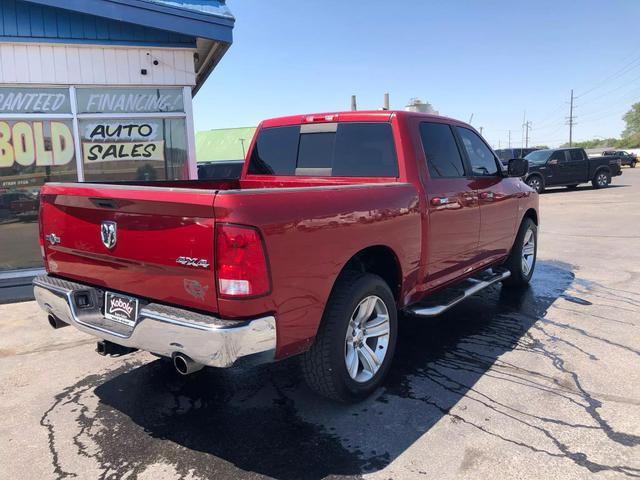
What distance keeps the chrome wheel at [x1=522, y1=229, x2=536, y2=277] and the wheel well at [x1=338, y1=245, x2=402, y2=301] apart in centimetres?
305

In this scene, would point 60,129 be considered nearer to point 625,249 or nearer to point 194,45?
point 194,45

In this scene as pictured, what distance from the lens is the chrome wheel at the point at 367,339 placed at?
3.37 m

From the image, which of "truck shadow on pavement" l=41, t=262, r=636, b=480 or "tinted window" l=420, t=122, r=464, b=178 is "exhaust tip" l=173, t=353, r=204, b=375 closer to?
"truck shadow on pavement" l=41, t=262, r=636, b=480

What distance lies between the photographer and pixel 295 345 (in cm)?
284

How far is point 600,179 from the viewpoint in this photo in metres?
22.7

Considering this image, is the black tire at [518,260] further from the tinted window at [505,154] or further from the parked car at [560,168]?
the tinted window at [505,154]

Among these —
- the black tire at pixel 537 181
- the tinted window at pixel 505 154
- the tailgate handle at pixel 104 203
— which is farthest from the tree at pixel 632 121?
the tailgate handle at pixel 104 203

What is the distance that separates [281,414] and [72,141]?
259 inches

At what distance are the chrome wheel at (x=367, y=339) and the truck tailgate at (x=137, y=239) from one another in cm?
114

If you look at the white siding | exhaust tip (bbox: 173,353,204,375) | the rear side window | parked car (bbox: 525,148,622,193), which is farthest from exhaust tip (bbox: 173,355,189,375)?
parked car (bbox: 525,148,622,193)

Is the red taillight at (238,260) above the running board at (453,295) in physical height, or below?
above

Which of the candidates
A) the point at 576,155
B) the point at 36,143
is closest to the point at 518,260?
the point at 36,143

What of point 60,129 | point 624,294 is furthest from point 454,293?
point 60,129

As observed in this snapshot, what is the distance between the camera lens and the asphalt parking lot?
2.76m
